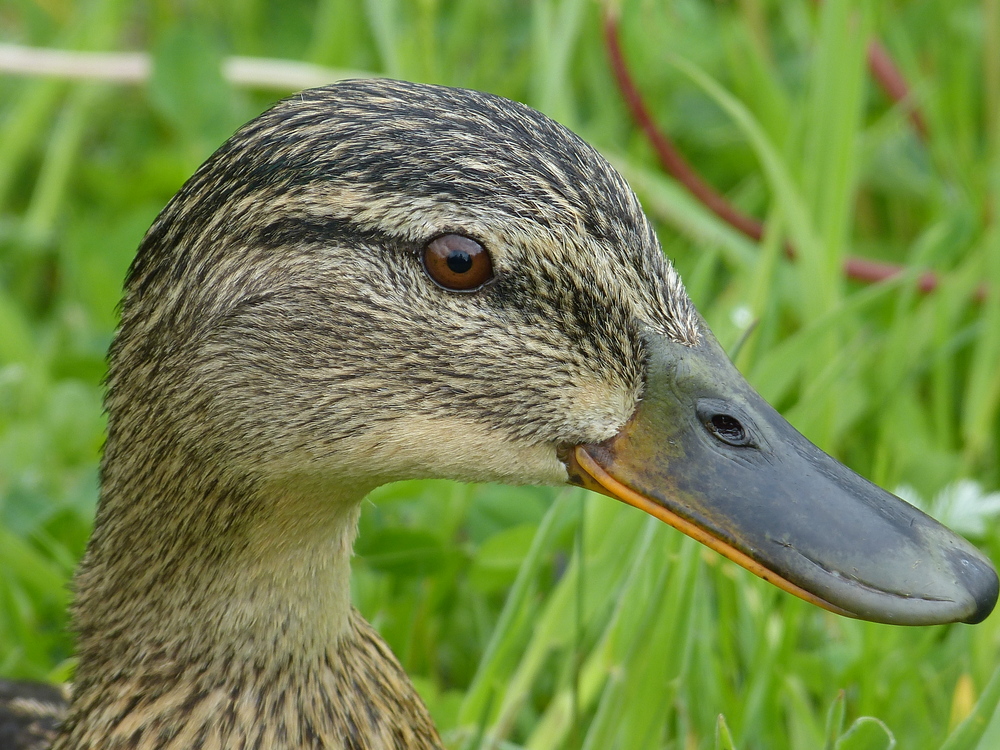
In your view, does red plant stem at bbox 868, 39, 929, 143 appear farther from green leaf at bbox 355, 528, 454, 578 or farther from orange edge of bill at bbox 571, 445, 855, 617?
orange edge of bill at bbox 571, 445, 855, 617

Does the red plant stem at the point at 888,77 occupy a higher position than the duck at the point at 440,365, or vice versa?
the red plant stem at the point at 888,77

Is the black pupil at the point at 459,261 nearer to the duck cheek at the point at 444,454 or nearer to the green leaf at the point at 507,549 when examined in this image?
the duck cheek at the point at 444,454

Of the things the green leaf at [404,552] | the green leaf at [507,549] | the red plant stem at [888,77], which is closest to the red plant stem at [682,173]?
the red plant stem at [888,77]

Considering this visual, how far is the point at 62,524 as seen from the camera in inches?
Result: 99.7

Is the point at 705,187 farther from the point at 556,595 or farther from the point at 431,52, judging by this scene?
the point at 556,595

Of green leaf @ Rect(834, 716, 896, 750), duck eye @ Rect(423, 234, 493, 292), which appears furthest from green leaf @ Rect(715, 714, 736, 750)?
duck eye @ Rect(423, 234, 493, 292)

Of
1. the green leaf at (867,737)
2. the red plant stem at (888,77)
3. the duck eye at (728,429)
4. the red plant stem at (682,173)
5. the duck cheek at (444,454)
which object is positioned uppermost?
the red plant stem at (888,77)

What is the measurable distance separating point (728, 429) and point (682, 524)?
0.12m

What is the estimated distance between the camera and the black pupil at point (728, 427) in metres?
1.52

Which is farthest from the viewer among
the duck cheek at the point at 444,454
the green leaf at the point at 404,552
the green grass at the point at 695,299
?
the green leaf at the point at 404,552

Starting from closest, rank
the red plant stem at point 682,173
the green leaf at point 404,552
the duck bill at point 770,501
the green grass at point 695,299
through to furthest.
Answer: the duck bill at point 770,501
the green grass at point 695,299
the green leaf at point 404,552
the red plant stem at point 682,173

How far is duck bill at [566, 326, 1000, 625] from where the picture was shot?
4.70 ft

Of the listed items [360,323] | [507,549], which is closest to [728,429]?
[360,323]

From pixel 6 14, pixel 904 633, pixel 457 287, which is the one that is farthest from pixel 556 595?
pixel 6 14
